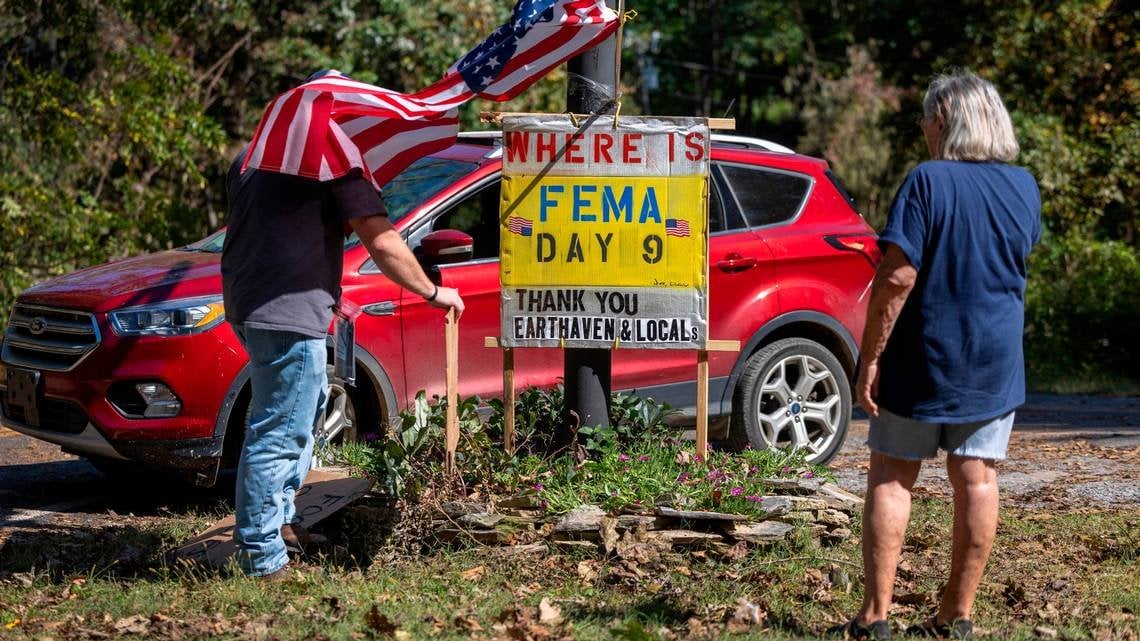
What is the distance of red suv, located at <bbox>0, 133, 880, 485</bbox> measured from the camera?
6312 mm

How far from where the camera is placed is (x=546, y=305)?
6.06 metres

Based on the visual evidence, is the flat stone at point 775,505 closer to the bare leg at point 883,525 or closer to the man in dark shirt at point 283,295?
the bare leg at point 883,525

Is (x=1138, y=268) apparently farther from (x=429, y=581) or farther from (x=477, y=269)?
(x=429, y=581)

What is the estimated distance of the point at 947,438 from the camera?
4430 mm

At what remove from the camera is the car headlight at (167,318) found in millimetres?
6320

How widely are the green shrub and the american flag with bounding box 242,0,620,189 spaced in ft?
27.8

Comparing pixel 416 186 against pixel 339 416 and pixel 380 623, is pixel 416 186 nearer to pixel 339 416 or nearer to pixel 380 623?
pixel 339 416

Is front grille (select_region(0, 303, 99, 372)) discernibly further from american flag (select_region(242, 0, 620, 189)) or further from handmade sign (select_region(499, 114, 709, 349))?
handmade sign (select_region(499, 114, 709, 349))

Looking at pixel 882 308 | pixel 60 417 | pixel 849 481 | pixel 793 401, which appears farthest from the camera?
pixel 793 401

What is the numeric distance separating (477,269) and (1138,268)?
31.8ft

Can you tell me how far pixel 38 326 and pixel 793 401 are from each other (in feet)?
13.0

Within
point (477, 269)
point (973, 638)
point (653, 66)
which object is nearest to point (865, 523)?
point (973, 638)

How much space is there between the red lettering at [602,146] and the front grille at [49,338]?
2.48 metres

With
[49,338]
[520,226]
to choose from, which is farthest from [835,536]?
[49,338]
